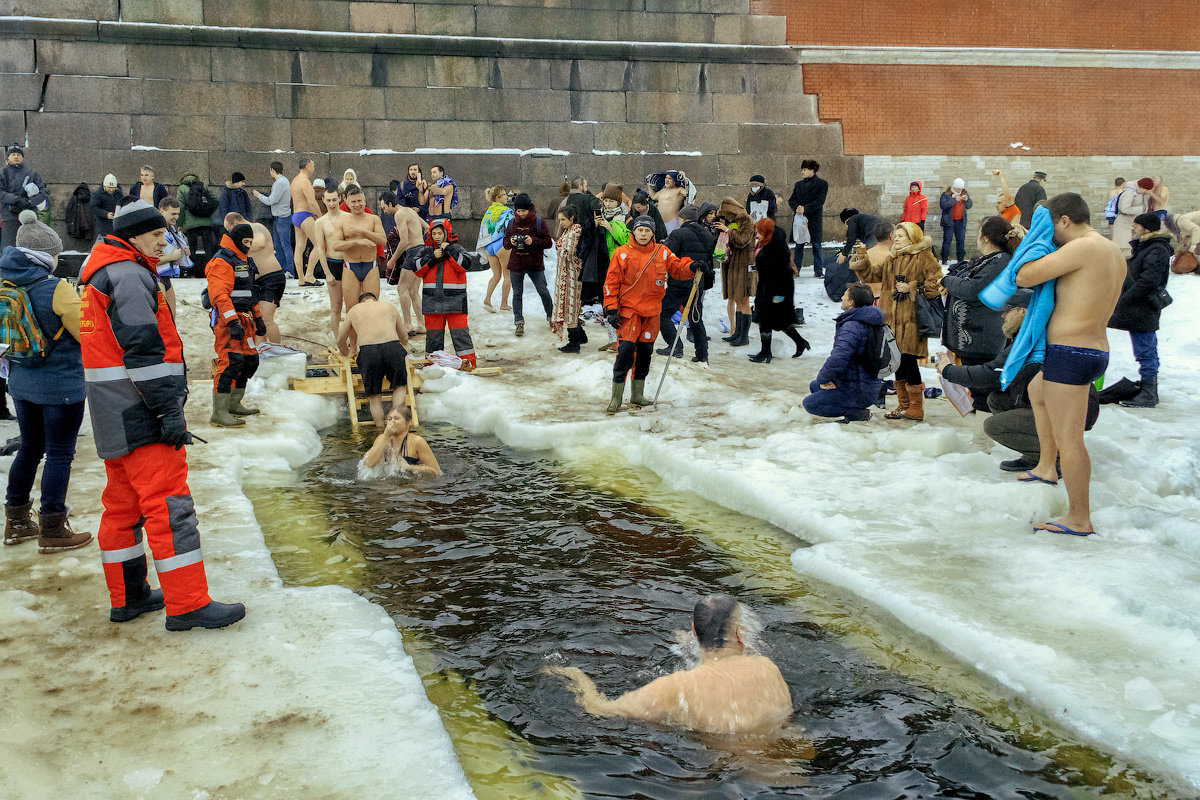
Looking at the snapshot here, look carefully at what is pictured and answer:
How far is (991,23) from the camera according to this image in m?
17.5

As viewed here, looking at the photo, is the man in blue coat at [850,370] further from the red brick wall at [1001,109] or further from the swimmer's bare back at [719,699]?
the red brick wall at [1001,109]

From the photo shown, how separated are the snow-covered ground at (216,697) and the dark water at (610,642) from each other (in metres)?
0.36

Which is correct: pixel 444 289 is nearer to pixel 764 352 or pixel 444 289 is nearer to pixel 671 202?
pixel 671 202

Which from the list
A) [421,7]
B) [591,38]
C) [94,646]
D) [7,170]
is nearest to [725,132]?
[591,38]

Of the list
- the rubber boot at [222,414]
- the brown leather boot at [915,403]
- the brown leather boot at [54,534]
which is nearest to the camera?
the brown leather boot at [54,534]

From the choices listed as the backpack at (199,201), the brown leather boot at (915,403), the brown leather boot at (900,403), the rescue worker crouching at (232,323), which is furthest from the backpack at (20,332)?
the backpack at (199,201)

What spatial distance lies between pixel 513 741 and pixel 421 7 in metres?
14.4

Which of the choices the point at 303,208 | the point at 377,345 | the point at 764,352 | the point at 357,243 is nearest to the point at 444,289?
the point at 357,243

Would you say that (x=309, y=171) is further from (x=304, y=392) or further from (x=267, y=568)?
(x=267, y=568)

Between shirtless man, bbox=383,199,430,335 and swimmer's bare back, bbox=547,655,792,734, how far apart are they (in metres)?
8.60

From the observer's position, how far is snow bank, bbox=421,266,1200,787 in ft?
13.6

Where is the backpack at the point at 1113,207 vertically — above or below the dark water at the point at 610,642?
above

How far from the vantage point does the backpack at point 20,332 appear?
506cm

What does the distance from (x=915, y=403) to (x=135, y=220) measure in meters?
6.49
